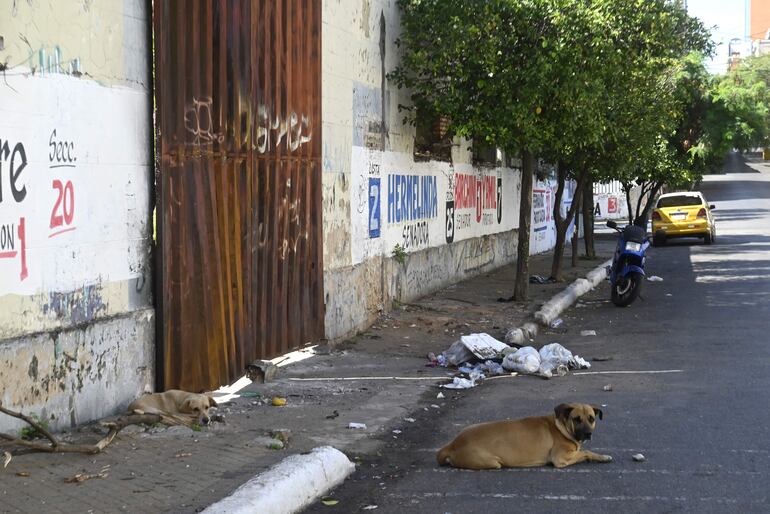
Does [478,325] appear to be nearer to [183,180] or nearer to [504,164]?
[183,180]

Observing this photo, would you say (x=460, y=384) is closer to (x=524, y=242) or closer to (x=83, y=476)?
(x=83, y=476)

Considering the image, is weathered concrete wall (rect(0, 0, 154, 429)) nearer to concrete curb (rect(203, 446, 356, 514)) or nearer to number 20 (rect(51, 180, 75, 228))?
number 20 (rect(51, 180, 75, 228))

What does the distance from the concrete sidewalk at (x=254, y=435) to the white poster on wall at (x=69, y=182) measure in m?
1.26

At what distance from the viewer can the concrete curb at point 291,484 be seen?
5.88 m

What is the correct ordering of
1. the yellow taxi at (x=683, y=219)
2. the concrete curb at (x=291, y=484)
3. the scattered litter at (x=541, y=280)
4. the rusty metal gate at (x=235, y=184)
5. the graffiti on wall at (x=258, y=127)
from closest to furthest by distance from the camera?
the concrete curb at (x=291, y=484) < the rusty metal gate at (x=235, y=184) < the graffiti on wall at (x=258, y=127) < the scattered litter at (x=541, y=280) < the yellow taxi at (x=683, y=219)

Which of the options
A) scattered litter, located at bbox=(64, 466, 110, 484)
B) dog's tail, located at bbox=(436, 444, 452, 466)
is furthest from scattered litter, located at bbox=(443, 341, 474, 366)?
scattered litter, located at bbox=(64, 466, 110, 484)

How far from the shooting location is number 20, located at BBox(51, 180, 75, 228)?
7645 millimetres

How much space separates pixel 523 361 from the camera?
11.1 meters

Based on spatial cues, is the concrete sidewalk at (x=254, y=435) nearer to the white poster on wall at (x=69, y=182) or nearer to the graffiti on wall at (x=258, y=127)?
the white poster on wall at (x=69, y=182)

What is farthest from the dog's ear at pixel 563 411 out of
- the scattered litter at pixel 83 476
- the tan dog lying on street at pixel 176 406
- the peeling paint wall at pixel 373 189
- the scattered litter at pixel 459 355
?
the peeling paint wall at pixel 373 189

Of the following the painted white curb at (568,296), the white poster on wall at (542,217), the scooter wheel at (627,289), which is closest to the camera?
the painted white curb at (568,296)

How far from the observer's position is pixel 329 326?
42.1 feet

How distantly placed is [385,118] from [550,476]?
31.5 feet

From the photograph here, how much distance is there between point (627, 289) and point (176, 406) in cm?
1045
